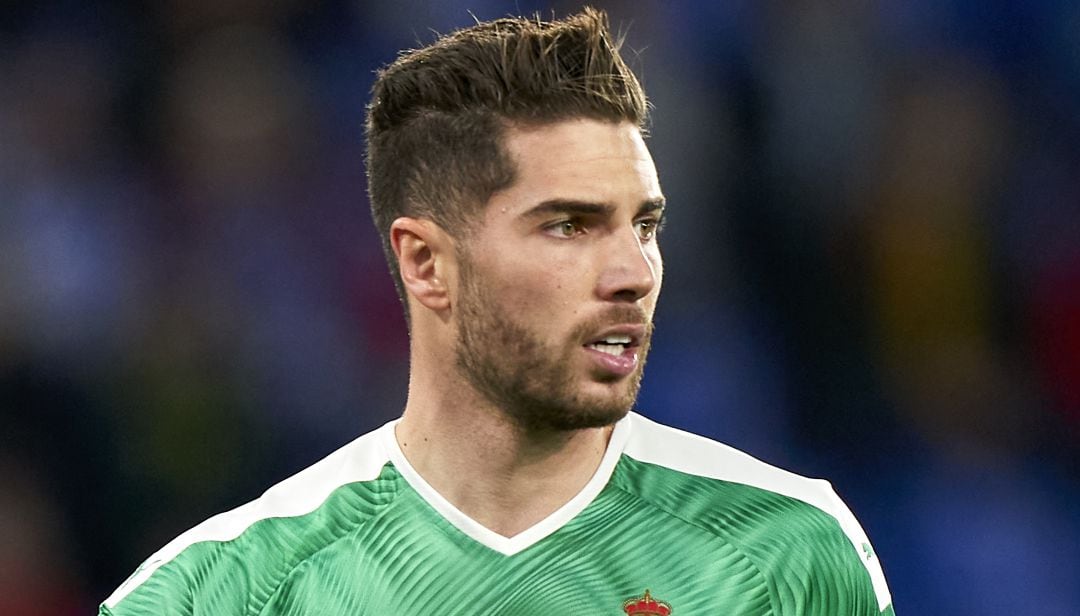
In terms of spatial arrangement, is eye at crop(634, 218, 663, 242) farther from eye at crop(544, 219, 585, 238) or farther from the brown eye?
eye at crop(544, 219, 585, 238)

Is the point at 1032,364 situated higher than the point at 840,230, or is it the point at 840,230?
the point at 840,230

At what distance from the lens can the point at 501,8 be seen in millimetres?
6816

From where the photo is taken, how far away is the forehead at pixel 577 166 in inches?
126

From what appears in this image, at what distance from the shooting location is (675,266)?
21.6ft

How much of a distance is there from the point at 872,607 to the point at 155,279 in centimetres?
411

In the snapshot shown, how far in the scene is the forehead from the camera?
3.19m

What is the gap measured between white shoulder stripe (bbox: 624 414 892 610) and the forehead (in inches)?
23.4

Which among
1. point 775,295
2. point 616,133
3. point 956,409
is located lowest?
point 956,409

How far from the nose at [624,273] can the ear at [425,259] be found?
15.1 inches

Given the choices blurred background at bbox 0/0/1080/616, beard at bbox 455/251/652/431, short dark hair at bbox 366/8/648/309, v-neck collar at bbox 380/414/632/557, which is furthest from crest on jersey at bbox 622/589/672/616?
blurred background at bbox 0/0/1080/616

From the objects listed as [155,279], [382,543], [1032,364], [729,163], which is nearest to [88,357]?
[155,279]

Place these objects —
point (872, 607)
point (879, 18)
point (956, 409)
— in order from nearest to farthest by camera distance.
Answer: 1. point (872, 607)
2. point (956, 409)
3. point (879, 18)

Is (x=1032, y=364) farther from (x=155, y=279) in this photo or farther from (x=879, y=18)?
(x=155, y=279)

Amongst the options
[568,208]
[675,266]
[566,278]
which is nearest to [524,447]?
[566,278]
